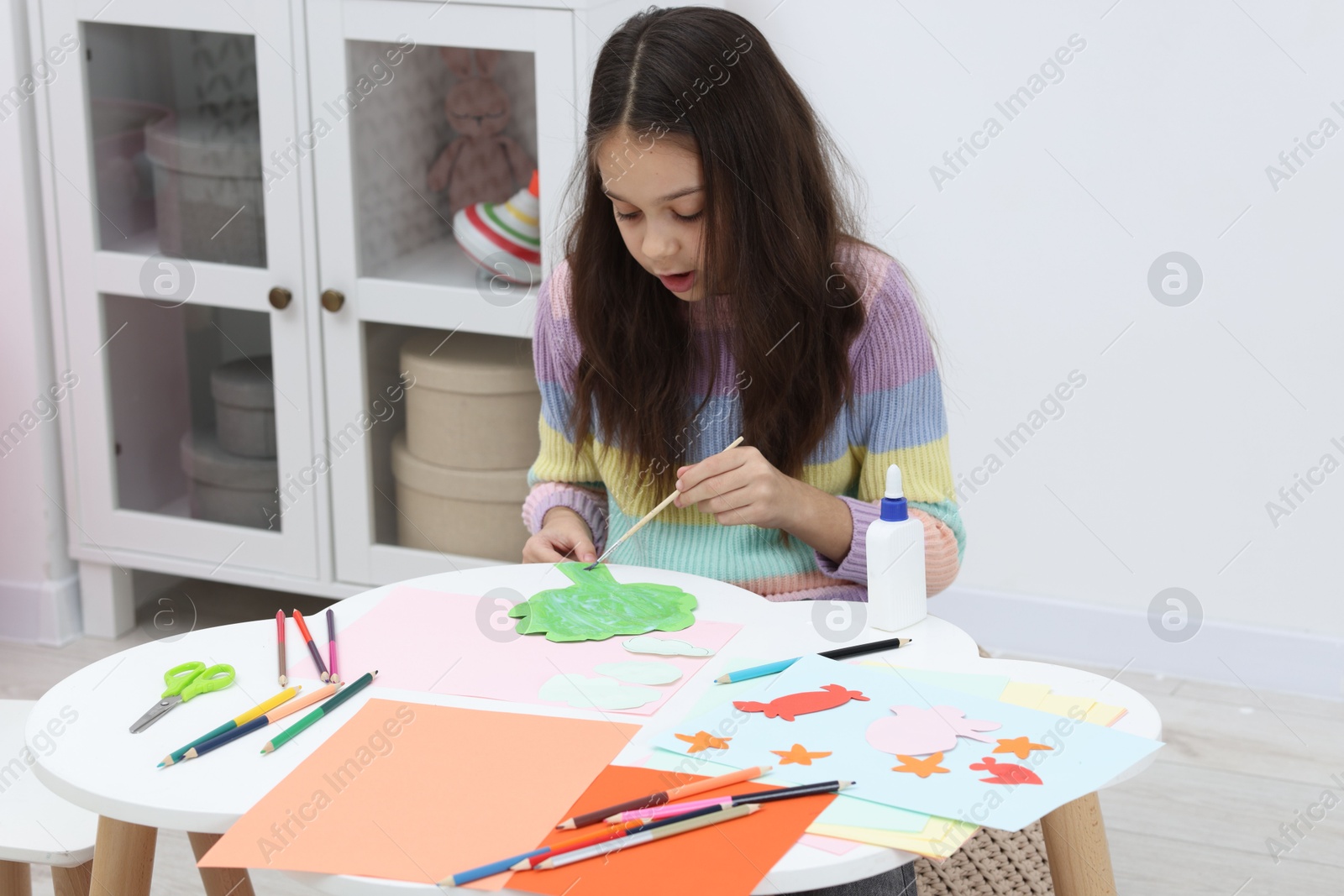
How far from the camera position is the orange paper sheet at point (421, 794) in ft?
2.99

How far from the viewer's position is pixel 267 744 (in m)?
1.04

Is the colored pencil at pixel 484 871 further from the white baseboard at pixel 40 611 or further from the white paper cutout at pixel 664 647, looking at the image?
the white baseboard at pixel 40 611

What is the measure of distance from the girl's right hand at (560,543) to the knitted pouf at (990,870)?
0.49 metres

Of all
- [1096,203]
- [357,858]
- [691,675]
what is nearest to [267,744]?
[357,858]

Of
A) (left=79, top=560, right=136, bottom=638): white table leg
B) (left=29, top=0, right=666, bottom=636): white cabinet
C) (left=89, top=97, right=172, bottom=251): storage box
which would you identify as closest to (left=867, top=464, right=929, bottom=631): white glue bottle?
(left=29, top=0, right=666, bottom=636): white cabinet

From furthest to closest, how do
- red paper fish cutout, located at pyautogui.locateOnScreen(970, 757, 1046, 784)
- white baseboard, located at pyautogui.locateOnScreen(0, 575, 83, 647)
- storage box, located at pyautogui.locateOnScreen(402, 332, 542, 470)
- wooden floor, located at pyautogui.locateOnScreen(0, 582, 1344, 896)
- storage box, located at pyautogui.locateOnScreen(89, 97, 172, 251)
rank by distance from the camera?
white baseboard, located at pyautogui.locateOnScreen(0, 575, 83, 647) < storage box, located at pyautogui.locateOnScreen(89, 97, 172, 251) < storage box, located at pyautogui.locateOnScreen(402, 332, 542, 470) < wooden floor, located at pyautogui.locateOnScreen(0, 582, 1344, 896) < red paper fish cutout, located at pyautogui.locateOnScreen(970, 757, 1046, 784)

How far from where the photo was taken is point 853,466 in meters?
1.52

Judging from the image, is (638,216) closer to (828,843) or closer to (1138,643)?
(828,843)

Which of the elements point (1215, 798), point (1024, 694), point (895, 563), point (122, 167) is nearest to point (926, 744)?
point (1024, 694)

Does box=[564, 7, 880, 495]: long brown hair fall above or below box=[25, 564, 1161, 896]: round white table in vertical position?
above

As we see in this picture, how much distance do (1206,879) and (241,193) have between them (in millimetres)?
1846

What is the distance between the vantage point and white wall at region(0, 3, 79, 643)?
7.98 feet

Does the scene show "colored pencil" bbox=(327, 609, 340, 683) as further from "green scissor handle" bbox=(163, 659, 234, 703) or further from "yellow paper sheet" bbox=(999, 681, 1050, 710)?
"yellow paper sheet" bbox=(999, 681, 1050, 710)

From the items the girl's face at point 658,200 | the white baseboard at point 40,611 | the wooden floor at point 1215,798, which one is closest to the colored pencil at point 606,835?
the girl's face at point 658,200
